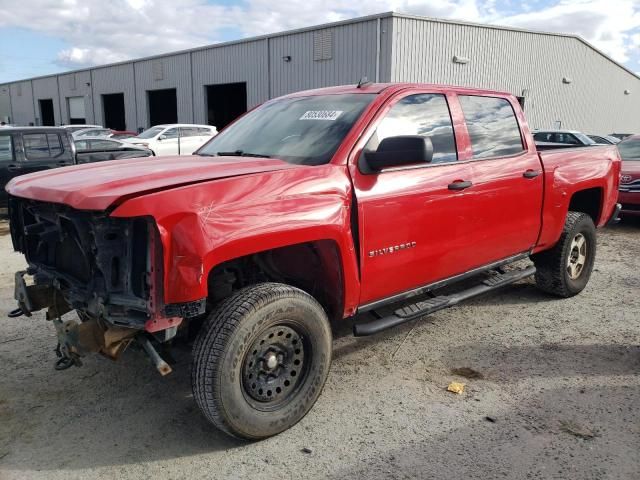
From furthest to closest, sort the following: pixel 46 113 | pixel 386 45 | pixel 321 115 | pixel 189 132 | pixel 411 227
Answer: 1. pixel 46 113
2. pixel 189 132
3. pixel 386 45
4. pixel 321 115
5. pixel 411 227

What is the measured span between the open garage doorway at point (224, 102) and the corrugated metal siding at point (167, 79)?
1.16m

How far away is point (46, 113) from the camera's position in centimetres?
4744

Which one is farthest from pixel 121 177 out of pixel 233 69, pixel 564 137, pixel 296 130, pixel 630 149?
pixel 233 69

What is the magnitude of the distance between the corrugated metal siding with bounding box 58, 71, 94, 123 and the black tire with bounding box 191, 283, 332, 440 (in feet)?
131

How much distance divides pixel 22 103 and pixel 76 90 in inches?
517

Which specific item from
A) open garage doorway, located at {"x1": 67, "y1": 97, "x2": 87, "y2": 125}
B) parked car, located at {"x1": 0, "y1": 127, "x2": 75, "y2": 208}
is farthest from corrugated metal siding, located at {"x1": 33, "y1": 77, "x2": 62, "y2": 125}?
parked car, located at {"x1": 0, "y1": 127, "x2": 75, "y2": 208}

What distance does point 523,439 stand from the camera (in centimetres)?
304

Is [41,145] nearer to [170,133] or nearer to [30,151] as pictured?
[30,151]

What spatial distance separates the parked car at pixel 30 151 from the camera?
33.1ft

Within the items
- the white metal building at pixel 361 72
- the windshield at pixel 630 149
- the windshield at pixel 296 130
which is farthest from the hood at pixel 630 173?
the white metal building at pixel 361 72

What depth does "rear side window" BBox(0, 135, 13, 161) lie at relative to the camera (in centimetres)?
1014

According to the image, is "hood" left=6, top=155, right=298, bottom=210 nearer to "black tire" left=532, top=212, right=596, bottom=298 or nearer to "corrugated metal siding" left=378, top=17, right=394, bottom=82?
"black tire" left=532, top=212, right=596, bottom=298

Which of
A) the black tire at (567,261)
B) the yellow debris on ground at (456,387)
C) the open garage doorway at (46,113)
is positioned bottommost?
the yellow debris on ground at (456,387)

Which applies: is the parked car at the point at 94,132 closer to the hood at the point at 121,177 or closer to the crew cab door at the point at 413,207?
the hood at the point at 121,177
